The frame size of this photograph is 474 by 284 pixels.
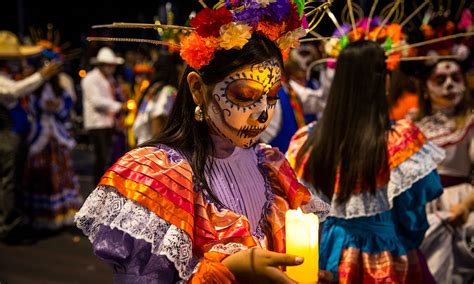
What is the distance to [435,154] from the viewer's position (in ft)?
8.96

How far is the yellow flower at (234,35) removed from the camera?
5.41 ft

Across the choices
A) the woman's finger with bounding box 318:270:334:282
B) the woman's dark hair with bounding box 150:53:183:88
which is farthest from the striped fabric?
the woman's dark hair with bounding box 150:53:183:88

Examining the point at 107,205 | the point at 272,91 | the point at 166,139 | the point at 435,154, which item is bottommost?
the point at 435,154

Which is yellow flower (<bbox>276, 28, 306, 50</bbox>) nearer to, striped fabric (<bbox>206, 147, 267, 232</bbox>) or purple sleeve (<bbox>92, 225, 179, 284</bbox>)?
striped fabric (<bbox>206, 147, 267, 232</bbox>)

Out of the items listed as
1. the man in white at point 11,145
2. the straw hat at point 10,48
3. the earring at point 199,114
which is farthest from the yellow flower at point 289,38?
the straw hat at point 10,48

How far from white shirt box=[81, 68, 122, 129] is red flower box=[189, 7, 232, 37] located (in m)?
5.51

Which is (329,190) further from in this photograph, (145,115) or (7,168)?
(7,168)

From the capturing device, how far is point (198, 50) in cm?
169

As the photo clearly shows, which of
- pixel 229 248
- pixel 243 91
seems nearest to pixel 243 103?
pixel 243 91

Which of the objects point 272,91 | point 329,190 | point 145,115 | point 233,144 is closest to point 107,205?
point 233,144

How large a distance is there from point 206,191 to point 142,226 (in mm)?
218

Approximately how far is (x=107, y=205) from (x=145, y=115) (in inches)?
124

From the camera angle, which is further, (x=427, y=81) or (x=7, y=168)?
(x=7, y=168)

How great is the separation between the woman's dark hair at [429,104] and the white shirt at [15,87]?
3.30 metres
